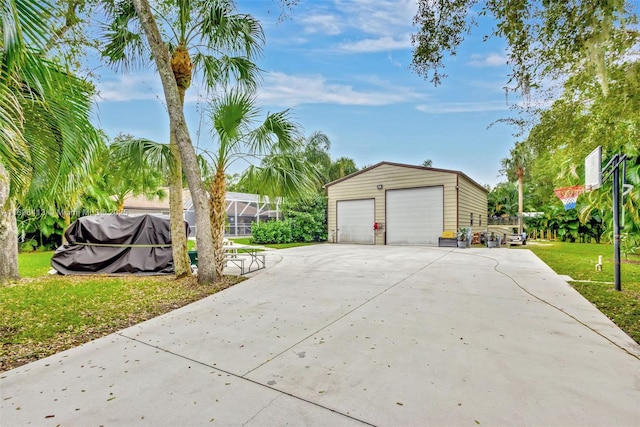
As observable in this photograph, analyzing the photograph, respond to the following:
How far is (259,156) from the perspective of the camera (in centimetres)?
610

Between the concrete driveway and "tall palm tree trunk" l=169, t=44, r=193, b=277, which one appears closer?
the concrete driveway

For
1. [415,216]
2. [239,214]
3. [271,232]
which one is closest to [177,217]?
[271,232]

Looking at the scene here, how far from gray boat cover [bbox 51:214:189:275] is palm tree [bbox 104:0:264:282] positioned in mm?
1491

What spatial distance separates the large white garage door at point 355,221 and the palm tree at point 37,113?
44.3 feet

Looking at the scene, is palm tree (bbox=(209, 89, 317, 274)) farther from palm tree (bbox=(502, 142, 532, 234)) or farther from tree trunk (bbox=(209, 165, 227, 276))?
palm tree (bbox=(502, 142, 532, 234))

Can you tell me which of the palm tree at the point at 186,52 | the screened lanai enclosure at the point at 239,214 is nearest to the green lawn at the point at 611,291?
the palm tree at the point at 186,52

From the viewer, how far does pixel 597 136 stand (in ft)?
16.6

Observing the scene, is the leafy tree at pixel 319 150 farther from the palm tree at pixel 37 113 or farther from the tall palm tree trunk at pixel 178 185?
the palm tree at pixel 37 113

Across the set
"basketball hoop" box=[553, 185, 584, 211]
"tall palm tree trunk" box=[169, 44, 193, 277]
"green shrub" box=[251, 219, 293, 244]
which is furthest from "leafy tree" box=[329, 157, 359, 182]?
"tall palm tree trunk" box=[169, 44, 193, 277]

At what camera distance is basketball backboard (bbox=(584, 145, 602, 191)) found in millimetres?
4895

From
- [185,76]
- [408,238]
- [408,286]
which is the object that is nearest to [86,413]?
[408,286]

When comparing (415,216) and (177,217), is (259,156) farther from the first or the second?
(415,216)

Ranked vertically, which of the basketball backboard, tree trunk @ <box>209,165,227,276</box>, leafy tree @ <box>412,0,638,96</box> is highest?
leafy tree @ <box>412,0,638,96</box>

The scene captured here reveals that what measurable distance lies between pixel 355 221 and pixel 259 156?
1096cm
